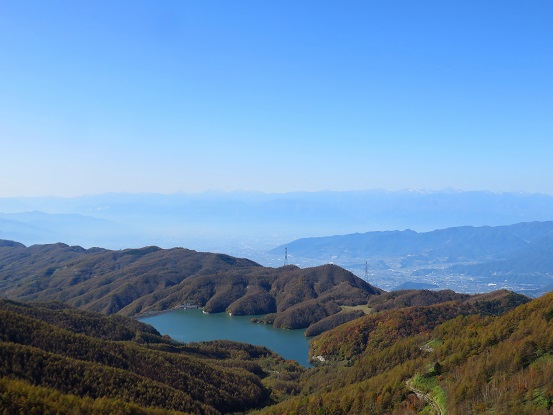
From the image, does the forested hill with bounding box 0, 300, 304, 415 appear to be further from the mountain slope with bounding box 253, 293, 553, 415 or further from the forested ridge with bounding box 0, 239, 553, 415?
the mountain slope with bounding box 253, 293, 553, 415

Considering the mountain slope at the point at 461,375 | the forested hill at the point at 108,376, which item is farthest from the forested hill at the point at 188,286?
the mountain slope at the point at 461,375

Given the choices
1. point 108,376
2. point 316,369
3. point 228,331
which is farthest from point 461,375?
point 228,331

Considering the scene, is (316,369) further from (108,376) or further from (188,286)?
(188,286)

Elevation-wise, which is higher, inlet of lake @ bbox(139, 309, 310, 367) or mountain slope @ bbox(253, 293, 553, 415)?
mountain slope @ bbox(253, 293, 553, 415)

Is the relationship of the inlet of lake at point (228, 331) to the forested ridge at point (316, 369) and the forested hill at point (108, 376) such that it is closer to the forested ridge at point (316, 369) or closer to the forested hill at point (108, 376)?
the forested ridge at point (316, 369)

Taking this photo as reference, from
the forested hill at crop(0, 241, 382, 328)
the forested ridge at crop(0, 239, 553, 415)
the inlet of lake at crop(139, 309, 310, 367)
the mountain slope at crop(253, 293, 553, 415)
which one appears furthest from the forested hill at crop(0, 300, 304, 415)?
the forested hill at crop(0, 241, 382, 328)

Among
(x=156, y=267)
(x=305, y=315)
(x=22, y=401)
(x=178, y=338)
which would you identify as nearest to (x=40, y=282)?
(x=156, y=267)
